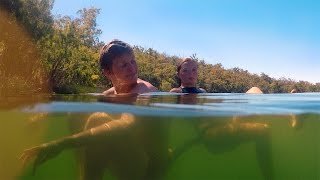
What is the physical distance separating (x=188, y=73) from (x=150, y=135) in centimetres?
217

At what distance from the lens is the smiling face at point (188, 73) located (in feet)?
24.8

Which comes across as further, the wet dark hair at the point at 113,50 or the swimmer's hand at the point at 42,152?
the wet dark hair at the point at 113,50

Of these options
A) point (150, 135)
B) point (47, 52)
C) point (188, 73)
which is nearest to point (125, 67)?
point (150, 135)

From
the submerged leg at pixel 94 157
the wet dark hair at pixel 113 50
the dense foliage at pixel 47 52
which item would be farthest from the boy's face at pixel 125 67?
the dense foliage at pixel 47 52

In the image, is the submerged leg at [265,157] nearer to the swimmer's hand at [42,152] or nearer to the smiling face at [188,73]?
the smiling face at [188,73]

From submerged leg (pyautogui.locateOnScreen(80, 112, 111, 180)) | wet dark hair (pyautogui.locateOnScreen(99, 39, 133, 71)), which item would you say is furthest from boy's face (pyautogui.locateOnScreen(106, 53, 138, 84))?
submerged leg (pyautogui.locateOnScreen(80, 112, 111, 180))

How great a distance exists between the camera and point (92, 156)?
509 centimetres

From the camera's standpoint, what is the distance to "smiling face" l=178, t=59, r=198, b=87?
24.8 ft

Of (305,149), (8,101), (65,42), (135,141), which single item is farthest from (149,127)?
(65,42)

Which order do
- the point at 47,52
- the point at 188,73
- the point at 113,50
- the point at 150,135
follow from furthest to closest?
1. the point at 47,52
2. the point at 188,73
3. the point at 113,50
4. the point at 150,135

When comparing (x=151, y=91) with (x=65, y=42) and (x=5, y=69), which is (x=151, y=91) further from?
(x=65, y=42)

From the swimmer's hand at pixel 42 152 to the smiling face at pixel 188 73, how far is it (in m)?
3.25

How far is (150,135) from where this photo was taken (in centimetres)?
575

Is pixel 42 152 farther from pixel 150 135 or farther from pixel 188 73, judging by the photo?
pixel 188 73
